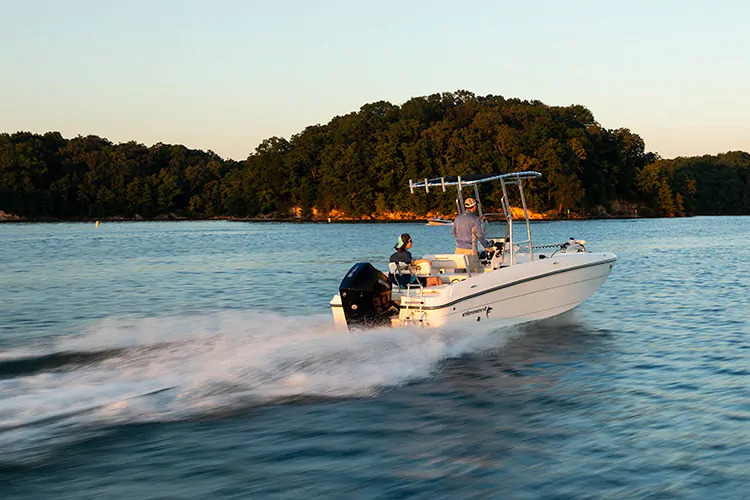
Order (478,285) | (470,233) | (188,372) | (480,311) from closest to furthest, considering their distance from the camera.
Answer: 1. (188,372)
2. (478,285)
3. (480,311)
4. (470,233)

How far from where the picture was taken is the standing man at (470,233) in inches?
515

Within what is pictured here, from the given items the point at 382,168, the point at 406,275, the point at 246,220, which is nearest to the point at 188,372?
the point at 406,275

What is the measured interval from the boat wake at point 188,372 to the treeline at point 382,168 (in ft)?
317

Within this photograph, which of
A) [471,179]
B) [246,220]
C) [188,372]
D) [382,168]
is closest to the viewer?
[188,372]

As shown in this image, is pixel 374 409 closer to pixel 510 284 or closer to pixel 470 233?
pixel 510 284

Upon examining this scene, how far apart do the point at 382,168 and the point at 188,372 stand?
436ft

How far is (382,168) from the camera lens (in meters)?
142

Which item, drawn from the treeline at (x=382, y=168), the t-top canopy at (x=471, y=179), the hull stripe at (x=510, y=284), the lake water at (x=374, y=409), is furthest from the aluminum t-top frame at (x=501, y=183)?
the treeline at (x=382, y=168)

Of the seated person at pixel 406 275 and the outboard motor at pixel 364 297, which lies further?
the seated person at pixel 406 275

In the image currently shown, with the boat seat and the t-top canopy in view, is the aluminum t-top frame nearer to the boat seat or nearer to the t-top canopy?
the t-top canopy

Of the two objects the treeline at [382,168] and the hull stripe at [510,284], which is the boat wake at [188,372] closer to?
the hull stripe at [510,284]

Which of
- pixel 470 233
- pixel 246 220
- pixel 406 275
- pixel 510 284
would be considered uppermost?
pixel 246 220

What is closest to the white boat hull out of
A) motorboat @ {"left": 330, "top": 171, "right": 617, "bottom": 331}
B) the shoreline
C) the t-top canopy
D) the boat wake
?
motorboat @ {"left": 330, "top": 171, "right": 617, "bottom": 331}

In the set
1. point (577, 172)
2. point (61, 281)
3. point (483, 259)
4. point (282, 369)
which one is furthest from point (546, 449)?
point (577, 172)
